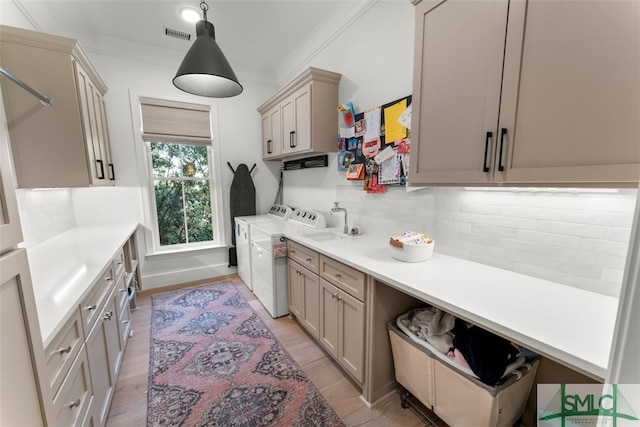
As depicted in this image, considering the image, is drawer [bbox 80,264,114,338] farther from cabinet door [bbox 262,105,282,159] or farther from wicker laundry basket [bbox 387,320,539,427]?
cabinet door [bbox 262,105,282,159]

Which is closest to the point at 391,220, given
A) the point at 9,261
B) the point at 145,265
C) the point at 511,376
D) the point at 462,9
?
the point at 511,376

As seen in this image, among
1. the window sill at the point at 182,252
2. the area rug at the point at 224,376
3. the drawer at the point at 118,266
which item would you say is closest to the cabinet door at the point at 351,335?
the area rug at the point at 224,376

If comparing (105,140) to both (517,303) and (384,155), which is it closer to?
(384,155)

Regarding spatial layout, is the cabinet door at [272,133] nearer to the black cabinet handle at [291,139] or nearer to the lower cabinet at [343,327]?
the black cabinet handle at [291,139]

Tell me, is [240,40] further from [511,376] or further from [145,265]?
[511,376]

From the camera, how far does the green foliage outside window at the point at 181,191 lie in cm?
338

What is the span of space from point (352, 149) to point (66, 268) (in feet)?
7.18

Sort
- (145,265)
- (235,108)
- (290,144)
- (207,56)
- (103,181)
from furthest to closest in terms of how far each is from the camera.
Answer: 1. (235,108)
2. (145,265)
3. (290,144)
4. (103,181)
5. (207,56)

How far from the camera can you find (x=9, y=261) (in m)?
0.62

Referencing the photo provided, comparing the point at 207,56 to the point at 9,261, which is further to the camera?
the point at 207,56

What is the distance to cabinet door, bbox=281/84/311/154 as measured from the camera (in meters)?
2.56

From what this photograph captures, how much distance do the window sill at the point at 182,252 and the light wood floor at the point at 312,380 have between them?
982mm

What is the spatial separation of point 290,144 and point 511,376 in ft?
8.42

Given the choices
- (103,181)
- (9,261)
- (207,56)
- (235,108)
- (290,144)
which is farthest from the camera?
(235,108)
